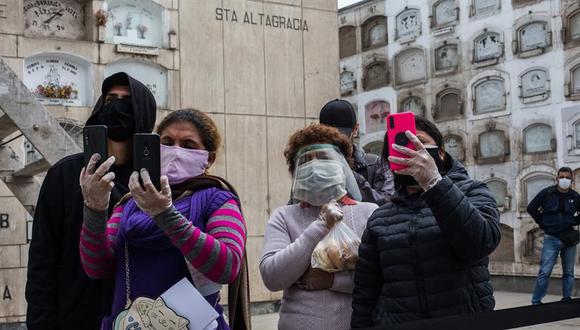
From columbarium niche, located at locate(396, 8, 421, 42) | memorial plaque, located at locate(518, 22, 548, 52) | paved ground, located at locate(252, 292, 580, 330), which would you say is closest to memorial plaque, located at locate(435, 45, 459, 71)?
columbarium niche, located at locate(396, 8, 421, 42)

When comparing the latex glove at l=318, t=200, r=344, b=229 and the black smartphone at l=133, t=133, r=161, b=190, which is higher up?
the black smartphone at l=133, t=133, r=161, b=190

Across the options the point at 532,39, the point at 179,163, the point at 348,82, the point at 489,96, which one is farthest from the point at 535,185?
the point at 179,163

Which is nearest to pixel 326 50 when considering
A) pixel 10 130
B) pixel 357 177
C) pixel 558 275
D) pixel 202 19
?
pixel 202 19

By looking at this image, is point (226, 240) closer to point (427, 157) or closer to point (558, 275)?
point (427, 157)

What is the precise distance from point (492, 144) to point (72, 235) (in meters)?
20.8

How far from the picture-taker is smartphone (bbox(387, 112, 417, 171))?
2.60 meters

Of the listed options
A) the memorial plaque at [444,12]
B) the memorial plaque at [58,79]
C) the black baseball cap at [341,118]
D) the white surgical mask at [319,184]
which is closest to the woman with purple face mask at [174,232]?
the white surgical mask at [319,184]

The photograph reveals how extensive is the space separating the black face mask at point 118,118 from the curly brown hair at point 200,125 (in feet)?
0.41

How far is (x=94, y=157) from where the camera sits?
2.24 m

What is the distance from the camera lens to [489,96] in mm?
22562

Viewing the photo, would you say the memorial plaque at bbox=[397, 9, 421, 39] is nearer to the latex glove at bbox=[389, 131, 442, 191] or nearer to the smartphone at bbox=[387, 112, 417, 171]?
the smartphone at bbox=[387, 112, 417, 171]

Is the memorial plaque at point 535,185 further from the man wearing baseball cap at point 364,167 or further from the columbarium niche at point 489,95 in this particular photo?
the man wearing baseball cap at point 364,167

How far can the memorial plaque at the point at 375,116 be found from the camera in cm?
2620

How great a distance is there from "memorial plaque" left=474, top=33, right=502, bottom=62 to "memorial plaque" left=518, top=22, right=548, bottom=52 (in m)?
0.85
